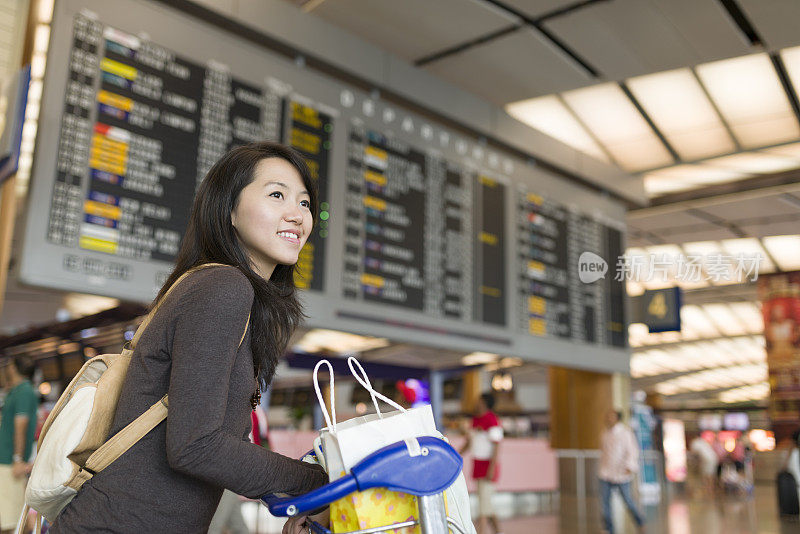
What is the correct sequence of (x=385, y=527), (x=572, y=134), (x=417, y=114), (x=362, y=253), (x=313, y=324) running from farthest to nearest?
(x=572, y=134)
(x=417, y=114)
(x=362, y=253)
(x=313, y=324)
(x=385, y=527)

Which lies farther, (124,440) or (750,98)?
(750,98)

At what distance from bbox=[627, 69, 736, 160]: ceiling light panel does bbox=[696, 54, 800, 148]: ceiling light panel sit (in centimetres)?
14

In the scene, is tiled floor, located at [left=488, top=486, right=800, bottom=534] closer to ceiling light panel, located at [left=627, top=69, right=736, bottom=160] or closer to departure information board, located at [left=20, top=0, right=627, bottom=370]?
departure information board, located at [left=20, top=0, right=627, bottom=370]

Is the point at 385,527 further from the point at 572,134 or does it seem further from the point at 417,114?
the point at 572,134

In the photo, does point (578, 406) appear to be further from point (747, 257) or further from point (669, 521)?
point (747, 257)

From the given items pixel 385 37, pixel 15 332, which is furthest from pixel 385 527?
pixel 15 332

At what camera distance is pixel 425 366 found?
9180mm

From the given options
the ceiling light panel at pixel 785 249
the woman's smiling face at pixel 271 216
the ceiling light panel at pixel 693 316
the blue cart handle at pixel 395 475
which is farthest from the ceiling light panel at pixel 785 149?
the blue cart handle at pixel 395 475

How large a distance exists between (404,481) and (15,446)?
13.9ft

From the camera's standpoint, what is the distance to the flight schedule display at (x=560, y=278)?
24.3 ft

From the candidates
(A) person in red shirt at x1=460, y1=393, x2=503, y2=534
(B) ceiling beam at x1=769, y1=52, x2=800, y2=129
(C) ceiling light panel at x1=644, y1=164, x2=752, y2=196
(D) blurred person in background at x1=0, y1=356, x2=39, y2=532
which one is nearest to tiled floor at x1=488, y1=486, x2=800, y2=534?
(A) person in red shirt at x1=460, y1=393, x2=503, y2=534

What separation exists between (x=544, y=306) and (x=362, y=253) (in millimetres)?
2541

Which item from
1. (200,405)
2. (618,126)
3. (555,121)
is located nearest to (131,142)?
(200,405)

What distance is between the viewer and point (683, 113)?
705cm
